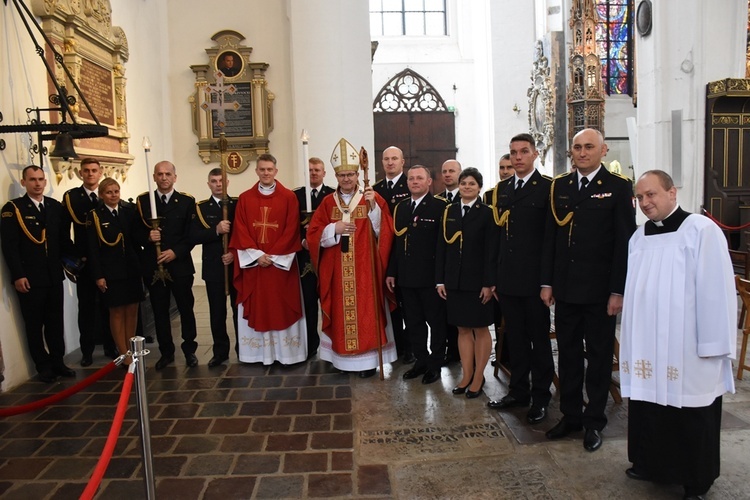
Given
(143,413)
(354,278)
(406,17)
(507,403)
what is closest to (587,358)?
(507,403)

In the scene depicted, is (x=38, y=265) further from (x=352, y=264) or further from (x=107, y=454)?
(x=107, y=454)

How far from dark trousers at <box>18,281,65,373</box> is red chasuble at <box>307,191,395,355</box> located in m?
2.22

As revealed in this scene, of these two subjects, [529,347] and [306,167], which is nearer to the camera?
[529,347]

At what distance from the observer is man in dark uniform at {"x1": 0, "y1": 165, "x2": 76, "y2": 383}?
502 cm

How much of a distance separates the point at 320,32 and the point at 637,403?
24.1 ft

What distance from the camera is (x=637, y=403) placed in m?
3.21

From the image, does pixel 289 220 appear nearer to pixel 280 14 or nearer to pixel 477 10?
pixel 280 14

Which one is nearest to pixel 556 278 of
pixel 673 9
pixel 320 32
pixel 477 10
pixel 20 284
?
pixel 20 284

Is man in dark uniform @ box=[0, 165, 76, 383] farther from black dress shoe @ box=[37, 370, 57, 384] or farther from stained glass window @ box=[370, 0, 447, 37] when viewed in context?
stained glass window @ box=[370, 0, 447, 37]

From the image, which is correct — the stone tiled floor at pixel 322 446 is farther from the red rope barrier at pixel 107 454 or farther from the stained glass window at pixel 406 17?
the stained glass window at pixel 406 17

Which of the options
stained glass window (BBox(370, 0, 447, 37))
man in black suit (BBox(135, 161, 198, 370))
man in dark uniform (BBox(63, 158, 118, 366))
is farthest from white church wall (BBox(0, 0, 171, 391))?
stained glass window (BBox(370, 0, 447, 37))

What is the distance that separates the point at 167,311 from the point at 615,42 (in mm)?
16990

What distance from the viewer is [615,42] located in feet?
60.5

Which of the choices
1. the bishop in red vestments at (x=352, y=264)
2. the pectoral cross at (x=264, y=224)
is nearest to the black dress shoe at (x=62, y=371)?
the pectoral cross at (x=264, y=224)
